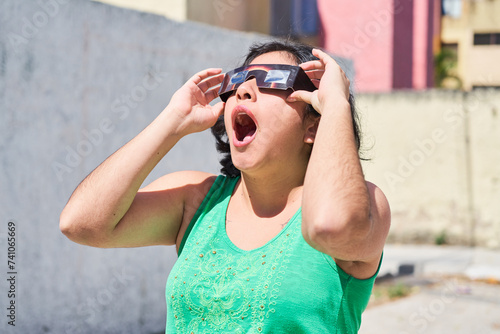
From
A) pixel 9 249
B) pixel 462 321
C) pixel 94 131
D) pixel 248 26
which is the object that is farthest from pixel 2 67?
pixel 248 26

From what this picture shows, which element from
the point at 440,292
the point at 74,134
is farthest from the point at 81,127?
the point at 440,292

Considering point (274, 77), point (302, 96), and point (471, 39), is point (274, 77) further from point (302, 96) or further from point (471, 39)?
point (471, 39)

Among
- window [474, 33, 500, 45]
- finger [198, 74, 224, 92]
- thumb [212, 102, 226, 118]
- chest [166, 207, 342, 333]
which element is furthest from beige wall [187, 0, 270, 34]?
window [474, 33, 500, 45]

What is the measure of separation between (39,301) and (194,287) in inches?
104

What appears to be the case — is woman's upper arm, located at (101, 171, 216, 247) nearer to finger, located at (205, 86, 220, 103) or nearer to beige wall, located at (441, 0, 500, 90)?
finger, located at (205, 86, 220, 103)

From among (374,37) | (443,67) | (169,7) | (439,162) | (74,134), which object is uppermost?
(169,7)

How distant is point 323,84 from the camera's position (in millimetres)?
1746

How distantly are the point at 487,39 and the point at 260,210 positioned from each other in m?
24.7

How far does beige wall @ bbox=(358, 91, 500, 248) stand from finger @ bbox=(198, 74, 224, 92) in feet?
26.6

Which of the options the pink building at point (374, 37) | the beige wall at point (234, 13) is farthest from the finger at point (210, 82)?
the pink building at point (374, 37)

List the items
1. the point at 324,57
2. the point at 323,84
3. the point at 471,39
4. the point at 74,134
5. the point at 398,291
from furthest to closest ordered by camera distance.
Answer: the point at 471,39 < the point at 398,291 < the point at 74,134 < the point at 324,57 < the point at 323,84

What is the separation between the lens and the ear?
73.5 inches

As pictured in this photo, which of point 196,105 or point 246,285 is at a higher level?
point 196,105

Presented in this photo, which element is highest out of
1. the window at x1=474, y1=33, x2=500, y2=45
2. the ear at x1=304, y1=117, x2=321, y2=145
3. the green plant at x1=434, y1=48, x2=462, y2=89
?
the ear at x1=304, y1=117, x2=321, y2=145
